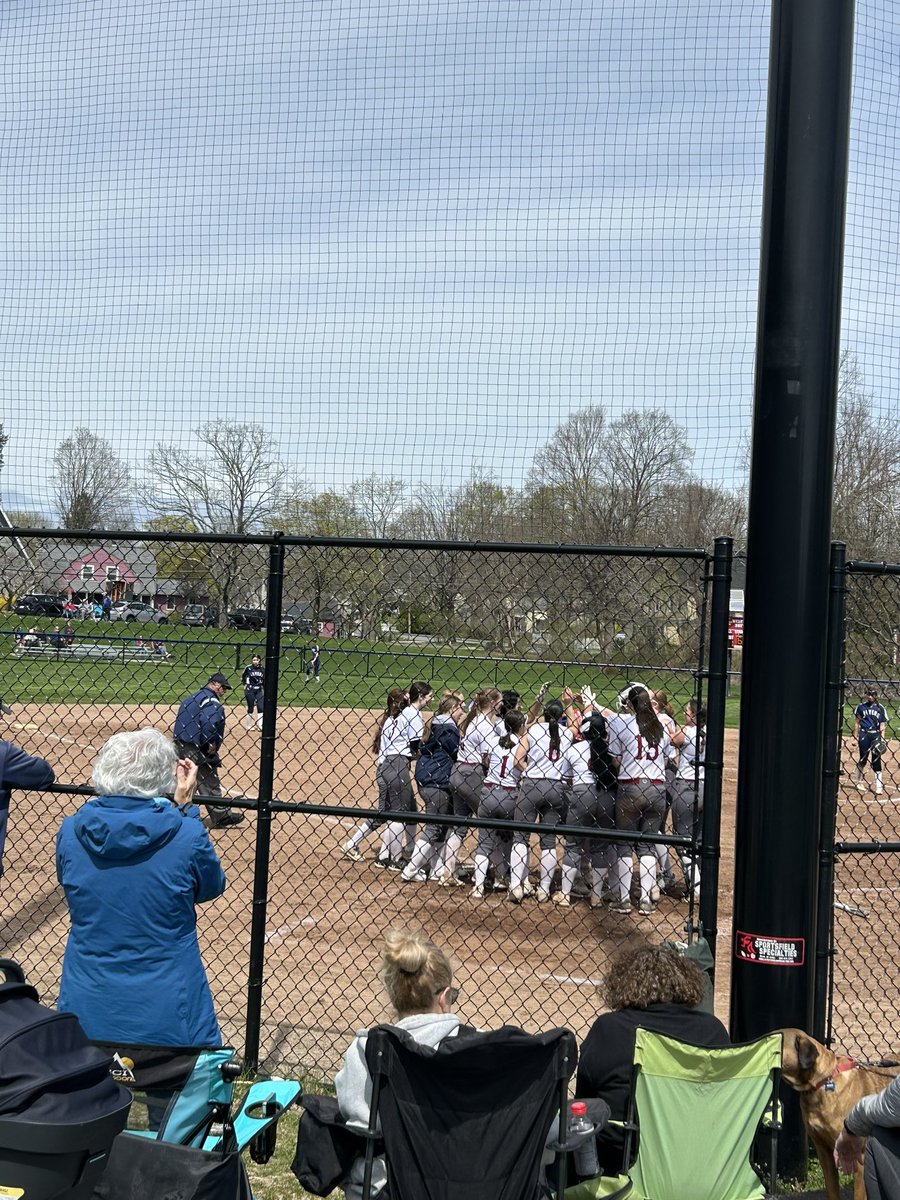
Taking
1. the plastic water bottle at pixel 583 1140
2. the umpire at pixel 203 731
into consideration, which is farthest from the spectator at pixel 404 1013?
the umpire at pixel 203 731

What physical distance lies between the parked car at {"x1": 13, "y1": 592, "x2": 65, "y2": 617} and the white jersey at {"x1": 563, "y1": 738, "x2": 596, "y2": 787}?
14.0 ft

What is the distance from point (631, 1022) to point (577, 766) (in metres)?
5.85

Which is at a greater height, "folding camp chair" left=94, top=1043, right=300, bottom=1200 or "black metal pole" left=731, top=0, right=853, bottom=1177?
"black metal pole" left=731, top=0, right=853, bottom=1177

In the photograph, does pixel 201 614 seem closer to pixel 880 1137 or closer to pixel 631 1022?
pixel 631 1022

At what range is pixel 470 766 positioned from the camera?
9695mm

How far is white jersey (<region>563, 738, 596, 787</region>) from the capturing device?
9117mm

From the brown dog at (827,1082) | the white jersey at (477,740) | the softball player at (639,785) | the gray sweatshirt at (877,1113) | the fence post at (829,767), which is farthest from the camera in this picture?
the white jersey at (477,740)

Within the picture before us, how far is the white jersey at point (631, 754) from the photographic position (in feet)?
28.8

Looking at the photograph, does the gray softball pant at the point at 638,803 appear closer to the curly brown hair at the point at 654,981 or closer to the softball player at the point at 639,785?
the softball player at the point at 639,785

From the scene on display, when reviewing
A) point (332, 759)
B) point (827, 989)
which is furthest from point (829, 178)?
point (332, 759)

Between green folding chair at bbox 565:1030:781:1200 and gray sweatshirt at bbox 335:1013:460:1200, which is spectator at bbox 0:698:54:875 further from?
green folding chair at bbox 565:1030:781:1200

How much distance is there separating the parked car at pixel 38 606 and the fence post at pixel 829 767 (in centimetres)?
529

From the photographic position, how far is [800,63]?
12.6 feet

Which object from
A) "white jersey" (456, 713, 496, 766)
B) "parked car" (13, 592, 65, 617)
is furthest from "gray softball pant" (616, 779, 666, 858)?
"parked car" (13, 592, 65, 617)
